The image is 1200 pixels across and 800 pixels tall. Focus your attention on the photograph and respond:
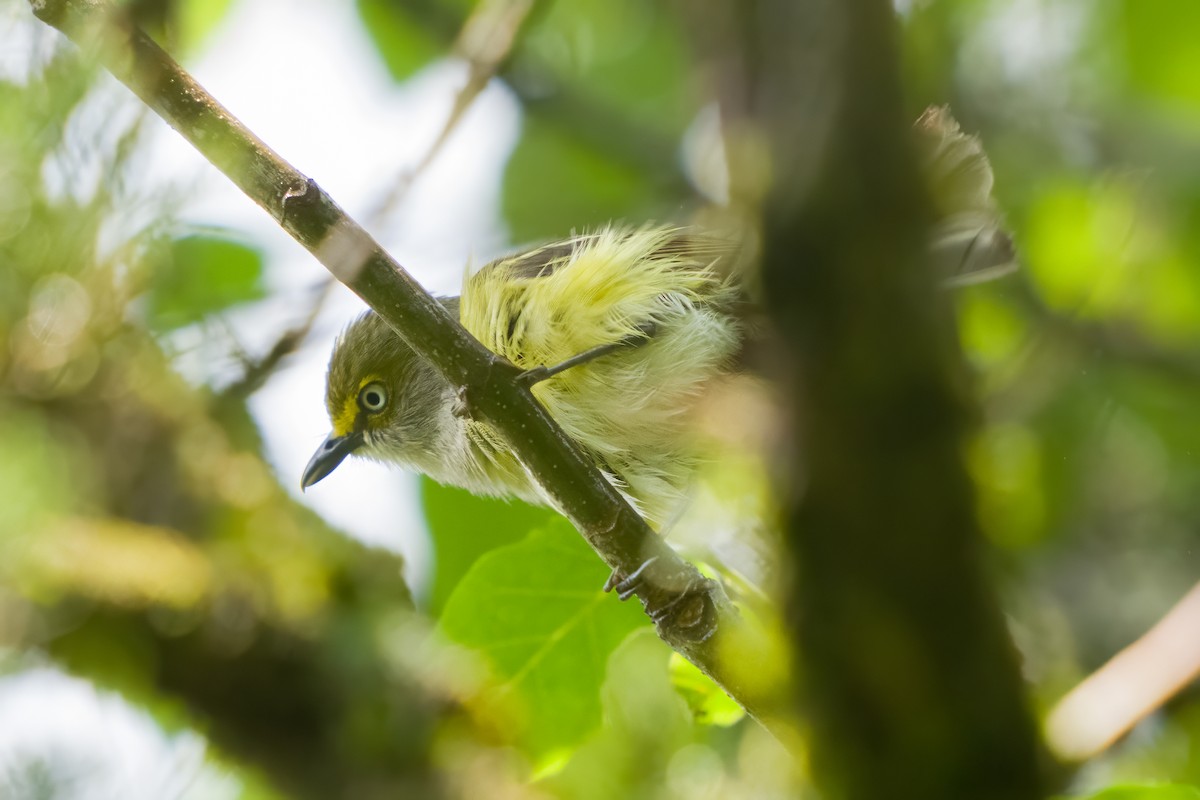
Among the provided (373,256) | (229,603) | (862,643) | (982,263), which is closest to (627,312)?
(982,263)

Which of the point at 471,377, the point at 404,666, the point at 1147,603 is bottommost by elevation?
the point at 1147,603

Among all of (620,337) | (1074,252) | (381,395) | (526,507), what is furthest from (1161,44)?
(381,395)

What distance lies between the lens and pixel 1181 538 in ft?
13.2

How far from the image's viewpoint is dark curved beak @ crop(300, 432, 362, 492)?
325 cm

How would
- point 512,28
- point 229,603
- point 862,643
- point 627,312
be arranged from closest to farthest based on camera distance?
1. point 862,643
2. point 627,312
3. point 512,28
4. point 229,603

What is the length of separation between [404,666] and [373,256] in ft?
8.13

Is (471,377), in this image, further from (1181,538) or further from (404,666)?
(1181,538)

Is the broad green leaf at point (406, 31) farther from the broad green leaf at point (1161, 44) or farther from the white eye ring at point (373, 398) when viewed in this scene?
the broad green leaf at point (1161, 44)

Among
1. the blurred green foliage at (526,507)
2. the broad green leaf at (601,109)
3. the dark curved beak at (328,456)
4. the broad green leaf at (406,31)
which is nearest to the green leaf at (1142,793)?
the blurred green foliage at (526,507)

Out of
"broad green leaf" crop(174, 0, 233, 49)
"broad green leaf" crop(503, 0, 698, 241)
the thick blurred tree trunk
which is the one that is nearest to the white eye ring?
"broad green leaf" crop(503, 0, 698, 241)

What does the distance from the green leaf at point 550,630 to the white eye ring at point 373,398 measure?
49.6 inches

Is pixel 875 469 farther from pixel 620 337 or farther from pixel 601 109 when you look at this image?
pixel 601 109

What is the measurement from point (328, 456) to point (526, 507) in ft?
2.44

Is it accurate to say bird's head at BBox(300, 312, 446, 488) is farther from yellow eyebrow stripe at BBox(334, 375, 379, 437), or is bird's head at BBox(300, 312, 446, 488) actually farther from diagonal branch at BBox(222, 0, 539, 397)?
diagonal branch at BBox(222, 0, 539, 397)
